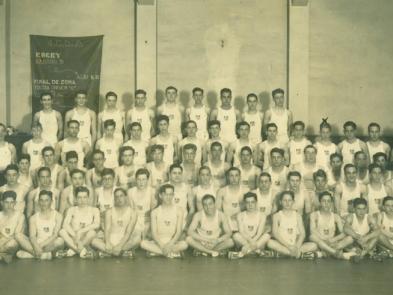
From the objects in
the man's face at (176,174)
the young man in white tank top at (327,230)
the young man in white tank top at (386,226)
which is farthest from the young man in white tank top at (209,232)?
the young man in white tank top at (386,226)

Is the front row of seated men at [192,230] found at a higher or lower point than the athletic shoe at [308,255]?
higher

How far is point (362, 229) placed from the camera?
879cm

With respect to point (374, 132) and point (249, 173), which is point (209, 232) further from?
point (374, 132)

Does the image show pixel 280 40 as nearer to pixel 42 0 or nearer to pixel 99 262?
pixel 42 0

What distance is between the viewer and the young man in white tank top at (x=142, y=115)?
10.6 m

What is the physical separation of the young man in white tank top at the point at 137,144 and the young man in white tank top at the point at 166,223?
1.18m

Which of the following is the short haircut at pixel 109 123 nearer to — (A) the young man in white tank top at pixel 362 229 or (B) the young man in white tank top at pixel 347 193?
(B) the young man in white tank top at pixel 347 193

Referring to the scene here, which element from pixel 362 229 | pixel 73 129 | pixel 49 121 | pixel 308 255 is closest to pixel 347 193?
pixel 362 229

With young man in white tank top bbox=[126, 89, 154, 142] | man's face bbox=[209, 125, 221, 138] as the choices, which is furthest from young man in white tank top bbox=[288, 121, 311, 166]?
young man in white tank top bbox=[126, 89, 154, 142]

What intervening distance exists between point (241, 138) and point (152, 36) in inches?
130

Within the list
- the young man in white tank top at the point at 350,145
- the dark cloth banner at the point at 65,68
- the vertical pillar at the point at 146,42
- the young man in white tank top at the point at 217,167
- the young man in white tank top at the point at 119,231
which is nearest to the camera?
the young man in white tank top at the point at 119,231

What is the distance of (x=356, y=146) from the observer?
10.2m

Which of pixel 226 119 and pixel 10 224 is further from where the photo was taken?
pixel 226 119

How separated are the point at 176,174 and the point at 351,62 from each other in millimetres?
5236
